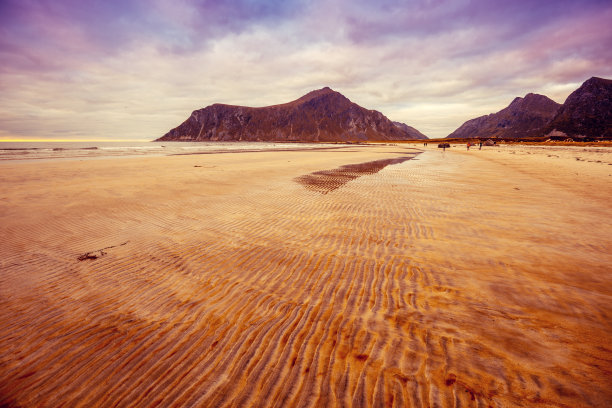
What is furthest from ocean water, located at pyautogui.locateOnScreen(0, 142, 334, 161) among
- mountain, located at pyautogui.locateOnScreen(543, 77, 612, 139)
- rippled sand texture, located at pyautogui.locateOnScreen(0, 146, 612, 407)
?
mountain, located at pyautogui.locateOnScreen(543, 77, 612, 139)

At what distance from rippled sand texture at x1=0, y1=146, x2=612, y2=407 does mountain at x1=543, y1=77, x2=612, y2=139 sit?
21143 centimetres

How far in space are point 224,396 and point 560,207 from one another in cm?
1216

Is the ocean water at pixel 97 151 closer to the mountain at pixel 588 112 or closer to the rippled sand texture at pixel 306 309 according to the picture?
the rippled sand texture at pixel 306 309

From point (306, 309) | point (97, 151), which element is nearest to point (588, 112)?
point (306, 309)

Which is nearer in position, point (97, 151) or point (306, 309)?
point (306, 309)

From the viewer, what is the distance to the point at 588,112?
158125 millimetres

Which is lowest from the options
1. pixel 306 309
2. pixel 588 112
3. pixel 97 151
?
pixel 306 309

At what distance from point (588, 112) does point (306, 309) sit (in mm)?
240476

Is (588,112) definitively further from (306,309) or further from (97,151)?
(97,151)

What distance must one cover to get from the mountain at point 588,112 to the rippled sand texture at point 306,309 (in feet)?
694

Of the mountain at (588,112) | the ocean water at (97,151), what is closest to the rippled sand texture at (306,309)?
the ocean water at (97,151)

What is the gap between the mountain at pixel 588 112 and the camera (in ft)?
492

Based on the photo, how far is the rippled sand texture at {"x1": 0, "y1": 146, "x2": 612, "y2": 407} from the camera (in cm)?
269

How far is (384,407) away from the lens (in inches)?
97.3
